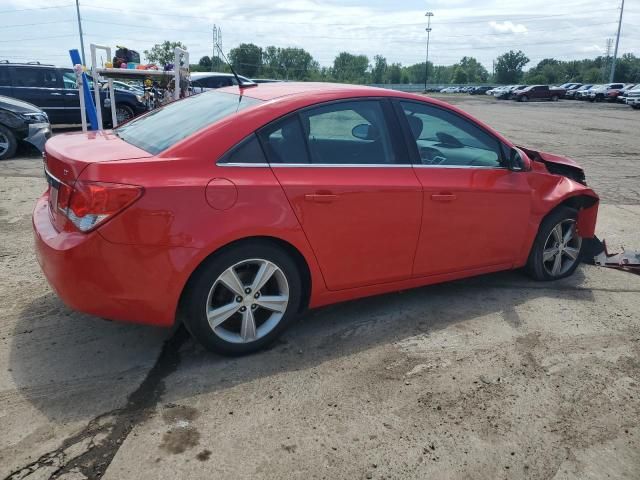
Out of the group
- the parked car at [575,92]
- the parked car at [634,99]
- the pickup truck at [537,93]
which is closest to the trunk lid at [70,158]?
the parked car at [634,99]

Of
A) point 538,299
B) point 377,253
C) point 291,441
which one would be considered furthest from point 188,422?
point 538,299

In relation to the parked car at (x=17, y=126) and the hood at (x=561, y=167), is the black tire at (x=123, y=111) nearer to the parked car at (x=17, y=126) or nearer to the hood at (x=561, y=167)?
the parked car at (x=17, y=126)

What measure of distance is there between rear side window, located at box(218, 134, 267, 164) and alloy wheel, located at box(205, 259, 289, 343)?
58 cm

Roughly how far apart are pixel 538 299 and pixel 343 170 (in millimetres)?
2080

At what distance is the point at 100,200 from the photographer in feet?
9.22

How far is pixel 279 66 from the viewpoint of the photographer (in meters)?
95.6

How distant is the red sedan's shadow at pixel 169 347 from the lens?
293cm

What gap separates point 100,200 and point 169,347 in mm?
1089

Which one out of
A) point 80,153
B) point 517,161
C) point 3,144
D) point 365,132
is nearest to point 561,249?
point 517,161

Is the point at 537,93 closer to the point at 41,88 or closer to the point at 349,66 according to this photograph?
the point at 41,88

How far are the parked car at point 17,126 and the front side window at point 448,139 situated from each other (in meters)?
8.57

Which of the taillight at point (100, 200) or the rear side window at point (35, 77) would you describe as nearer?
the taillight at point (100, 200)

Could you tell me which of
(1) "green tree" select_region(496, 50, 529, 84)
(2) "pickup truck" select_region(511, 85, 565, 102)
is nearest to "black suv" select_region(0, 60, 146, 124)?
(2) "pickup truck" select_region(511, 85, 565, 102)

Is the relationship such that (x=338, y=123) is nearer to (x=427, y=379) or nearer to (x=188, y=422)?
(x=427, y=379)
